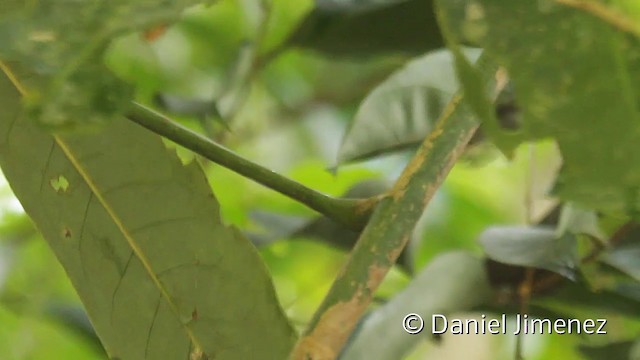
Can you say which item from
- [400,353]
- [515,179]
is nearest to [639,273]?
[400,353]

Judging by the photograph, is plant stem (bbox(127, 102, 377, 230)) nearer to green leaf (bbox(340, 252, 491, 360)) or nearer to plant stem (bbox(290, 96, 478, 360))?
plant stem (bbox(290, 96, 478, 360))

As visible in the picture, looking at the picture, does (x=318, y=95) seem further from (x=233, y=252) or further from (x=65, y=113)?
(x=65, y=113)

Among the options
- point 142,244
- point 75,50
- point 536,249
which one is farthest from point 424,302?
point 75,50

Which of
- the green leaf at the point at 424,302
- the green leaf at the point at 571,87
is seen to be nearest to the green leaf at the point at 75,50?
the green leaf at the point at 571,87

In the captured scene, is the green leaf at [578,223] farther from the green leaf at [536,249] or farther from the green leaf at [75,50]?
the green leaf at [75,50]

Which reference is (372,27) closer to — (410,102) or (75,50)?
(410,102)
